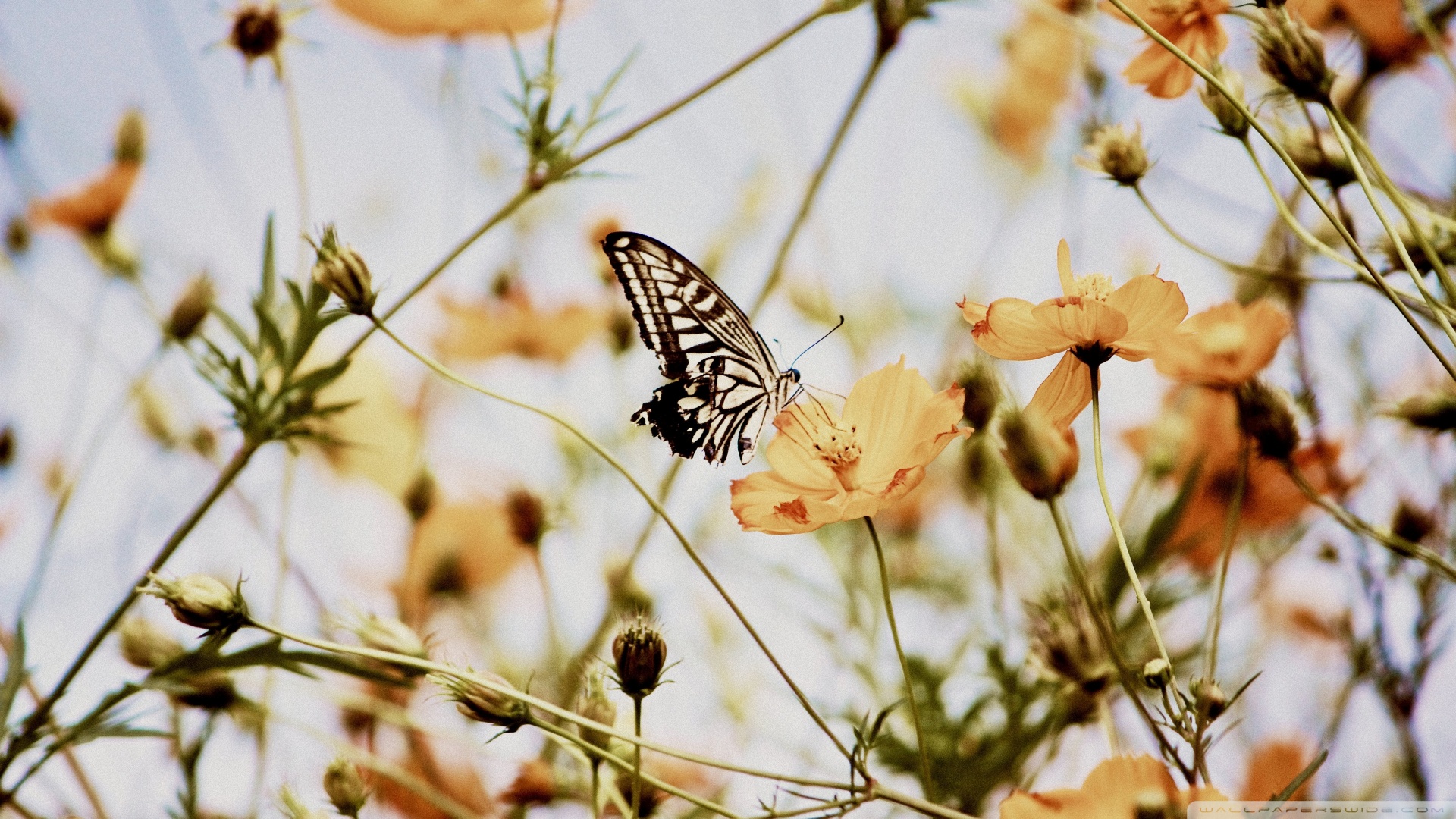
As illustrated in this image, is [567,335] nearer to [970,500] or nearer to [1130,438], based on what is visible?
[970,500]

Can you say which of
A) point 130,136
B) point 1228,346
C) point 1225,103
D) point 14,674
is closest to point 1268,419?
point 1228,346

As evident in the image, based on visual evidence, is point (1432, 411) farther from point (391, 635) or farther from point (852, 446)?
point (391, 635)

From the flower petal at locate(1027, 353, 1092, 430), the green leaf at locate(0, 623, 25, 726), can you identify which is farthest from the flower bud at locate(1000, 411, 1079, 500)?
the green leaf at locate(0, 623, 25, 726)

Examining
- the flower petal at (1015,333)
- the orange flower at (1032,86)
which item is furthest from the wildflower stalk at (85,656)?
the orange flower at (1032,86)

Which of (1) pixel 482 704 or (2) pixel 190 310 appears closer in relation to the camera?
(1) pixel 482 704

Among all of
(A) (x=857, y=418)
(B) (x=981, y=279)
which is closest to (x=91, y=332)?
(A) (x=857, y=418)

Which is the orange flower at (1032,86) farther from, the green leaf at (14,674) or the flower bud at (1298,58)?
the green leaf at (14,674)

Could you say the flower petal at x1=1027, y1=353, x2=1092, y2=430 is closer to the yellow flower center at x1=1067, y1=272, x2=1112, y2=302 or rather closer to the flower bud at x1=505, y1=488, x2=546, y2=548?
the yellow flower center at x1=1067, y1=272, x2=1112, y2=302
